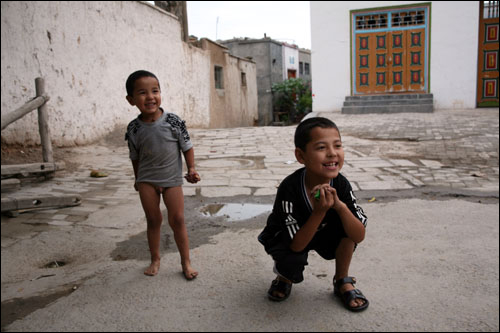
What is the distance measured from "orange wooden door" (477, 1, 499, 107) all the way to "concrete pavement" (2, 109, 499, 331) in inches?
273

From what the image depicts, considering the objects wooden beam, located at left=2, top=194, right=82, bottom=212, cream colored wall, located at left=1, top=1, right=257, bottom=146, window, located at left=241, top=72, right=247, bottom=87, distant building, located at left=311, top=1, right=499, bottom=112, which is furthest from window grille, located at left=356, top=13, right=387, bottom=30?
wooden beam, located at left=2, top=194, right=82, bottom=212

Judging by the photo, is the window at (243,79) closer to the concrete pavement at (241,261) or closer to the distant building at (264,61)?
the distant building at (264,61)

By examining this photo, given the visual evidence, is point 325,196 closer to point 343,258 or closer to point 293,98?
point 343,258

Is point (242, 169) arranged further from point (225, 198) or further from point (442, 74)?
point (442, 74)

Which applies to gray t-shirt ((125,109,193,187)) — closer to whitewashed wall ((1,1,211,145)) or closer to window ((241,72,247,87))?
whitewashed wall ((1,1,211,145))

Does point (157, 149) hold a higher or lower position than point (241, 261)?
higher

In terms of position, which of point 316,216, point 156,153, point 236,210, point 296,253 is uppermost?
point 156,153

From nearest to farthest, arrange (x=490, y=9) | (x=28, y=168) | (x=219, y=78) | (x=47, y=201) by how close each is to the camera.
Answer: (x=47, y=201), (x=28, y=168), (x=490, y=9), (x=219, y=78)

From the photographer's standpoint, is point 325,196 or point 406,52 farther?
point 406,52

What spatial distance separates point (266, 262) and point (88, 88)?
21.4 ft

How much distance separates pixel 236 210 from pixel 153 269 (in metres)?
1.49

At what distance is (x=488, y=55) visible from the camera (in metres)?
11.2

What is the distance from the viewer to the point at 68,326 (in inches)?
61.7

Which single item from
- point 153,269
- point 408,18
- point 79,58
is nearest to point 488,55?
point 408,18
